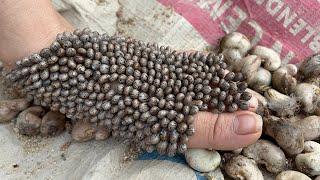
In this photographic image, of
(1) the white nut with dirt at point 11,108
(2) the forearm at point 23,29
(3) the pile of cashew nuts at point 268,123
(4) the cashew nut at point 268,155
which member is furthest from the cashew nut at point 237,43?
(1) the white nut with dirt at point 11,108

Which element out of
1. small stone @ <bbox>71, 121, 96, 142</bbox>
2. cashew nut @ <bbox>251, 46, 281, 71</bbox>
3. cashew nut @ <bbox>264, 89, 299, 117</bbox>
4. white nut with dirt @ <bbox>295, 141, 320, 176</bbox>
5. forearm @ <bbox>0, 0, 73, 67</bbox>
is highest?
cashew nut @ <bbox>251, 46, 281, 71</bbox>

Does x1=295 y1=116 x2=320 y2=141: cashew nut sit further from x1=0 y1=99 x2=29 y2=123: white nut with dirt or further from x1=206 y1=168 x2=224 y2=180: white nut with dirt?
x1=0 y1=99 x2=29 y2=123: white nut with dirt

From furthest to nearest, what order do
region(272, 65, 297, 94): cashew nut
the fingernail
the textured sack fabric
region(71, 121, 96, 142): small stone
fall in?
the textured sack fabric
region(272, 65, 297, 94): cashew nut
region(71, 121, 96, 142): small stone
the fingernail

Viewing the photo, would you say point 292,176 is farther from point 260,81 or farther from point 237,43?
point 237,43

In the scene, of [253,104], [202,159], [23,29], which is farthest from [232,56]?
[23,29]

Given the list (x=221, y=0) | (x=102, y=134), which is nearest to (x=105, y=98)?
(x=102, y=134)

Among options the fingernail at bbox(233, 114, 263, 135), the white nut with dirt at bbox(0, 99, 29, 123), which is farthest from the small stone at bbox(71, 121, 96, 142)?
the fingernail at bbox(233, 114, 263, 135)

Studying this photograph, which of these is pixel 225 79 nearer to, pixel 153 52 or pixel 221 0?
pixel 153 52
